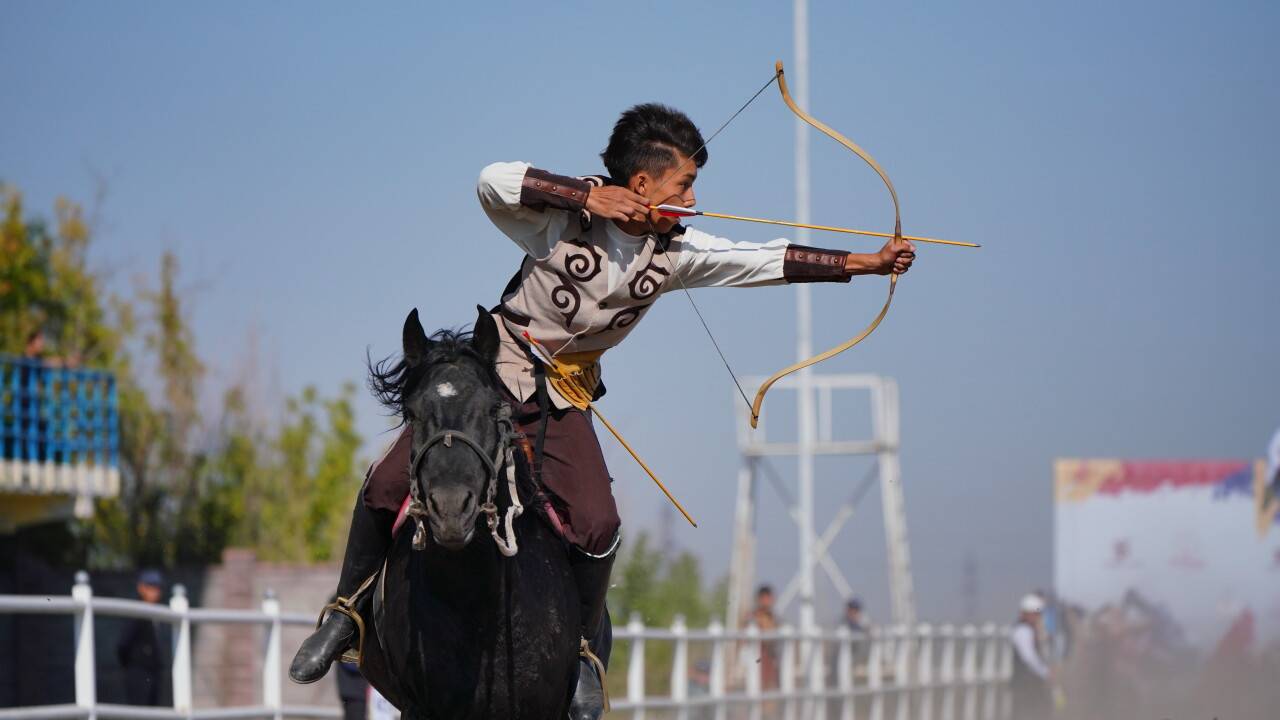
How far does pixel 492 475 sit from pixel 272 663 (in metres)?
6.41

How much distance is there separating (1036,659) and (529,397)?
14641 mm

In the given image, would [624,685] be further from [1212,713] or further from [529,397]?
[529,397]

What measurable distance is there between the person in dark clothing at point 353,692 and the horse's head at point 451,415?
19.2ft

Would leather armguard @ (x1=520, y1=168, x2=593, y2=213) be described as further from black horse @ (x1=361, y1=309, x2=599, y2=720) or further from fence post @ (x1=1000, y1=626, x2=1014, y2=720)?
fence post @ (x1=1000, y1=626, x2=1014, y2=720)

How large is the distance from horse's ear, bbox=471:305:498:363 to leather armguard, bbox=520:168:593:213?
0.50 meters

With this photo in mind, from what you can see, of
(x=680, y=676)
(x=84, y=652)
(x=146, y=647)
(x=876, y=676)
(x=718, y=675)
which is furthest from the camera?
(x=876, y=676)

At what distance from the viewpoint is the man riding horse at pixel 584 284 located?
5.76 meters

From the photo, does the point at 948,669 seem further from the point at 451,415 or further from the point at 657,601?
the point at 451,415

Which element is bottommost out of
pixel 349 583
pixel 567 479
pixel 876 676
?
pixel 876 676

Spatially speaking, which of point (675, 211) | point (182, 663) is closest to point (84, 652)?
point (182, 663)

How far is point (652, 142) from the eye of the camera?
6027mm

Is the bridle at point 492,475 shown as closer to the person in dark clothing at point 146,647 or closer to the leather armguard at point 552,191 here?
the leather armguard at point 552,191

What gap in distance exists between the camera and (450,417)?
5020 millimetres

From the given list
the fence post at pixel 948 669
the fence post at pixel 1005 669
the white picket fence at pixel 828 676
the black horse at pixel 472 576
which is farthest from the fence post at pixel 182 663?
the fence post at pixel 1005 669
